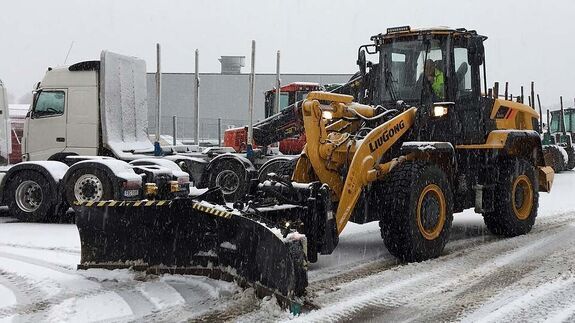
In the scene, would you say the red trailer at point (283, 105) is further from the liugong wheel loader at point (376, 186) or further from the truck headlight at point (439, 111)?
the truck headlight at point (439, 111)

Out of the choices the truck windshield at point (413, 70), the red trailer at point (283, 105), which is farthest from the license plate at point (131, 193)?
the red trailer at point (283, 105)

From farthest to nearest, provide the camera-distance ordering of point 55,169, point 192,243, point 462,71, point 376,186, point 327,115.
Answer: point 55,169 < point 462,71 < point 327,115 < point 376,186 < point 192,243

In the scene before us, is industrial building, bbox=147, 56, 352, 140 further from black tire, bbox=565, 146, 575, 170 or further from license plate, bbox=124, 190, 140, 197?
license plate, bbox=124, 190, 140, 197

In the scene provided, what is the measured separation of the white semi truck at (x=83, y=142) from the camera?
1016cm

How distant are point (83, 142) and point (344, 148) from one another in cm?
666

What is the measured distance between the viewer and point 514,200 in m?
8.81

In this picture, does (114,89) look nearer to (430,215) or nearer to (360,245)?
(360,245)

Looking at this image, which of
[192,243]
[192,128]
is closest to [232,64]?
[192,128]

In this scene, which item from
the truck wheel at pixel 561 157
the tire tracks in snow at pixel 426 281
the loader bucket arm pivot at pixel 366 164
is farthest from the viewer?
the truck wheel at pixel 561 157

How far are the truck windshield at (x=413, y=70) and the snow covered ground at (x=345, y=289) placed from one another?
6.26 feet

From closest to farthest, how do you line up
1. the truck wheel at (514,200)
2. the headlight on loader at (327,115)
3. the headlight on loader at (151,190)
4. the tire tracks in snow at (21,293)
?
the tire tracks in snow at (21,293), the headlight on loader at (151,190), the headlight on loader at (327,115), the truck wheel at (514,200)

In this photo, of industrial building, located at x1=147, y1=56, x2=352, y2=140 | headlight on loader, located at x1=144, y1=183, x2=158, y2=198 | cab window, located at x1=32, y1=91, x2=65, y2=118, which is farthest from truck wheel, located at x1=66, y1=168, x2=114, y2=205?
industrial building, located at x1=147, y1=56, x2=352, y2=140

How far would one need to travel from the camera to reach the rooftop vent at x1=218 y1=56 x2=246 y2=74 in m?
40.5

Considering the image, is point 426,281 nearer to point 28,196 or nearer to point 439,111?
point 439,111
